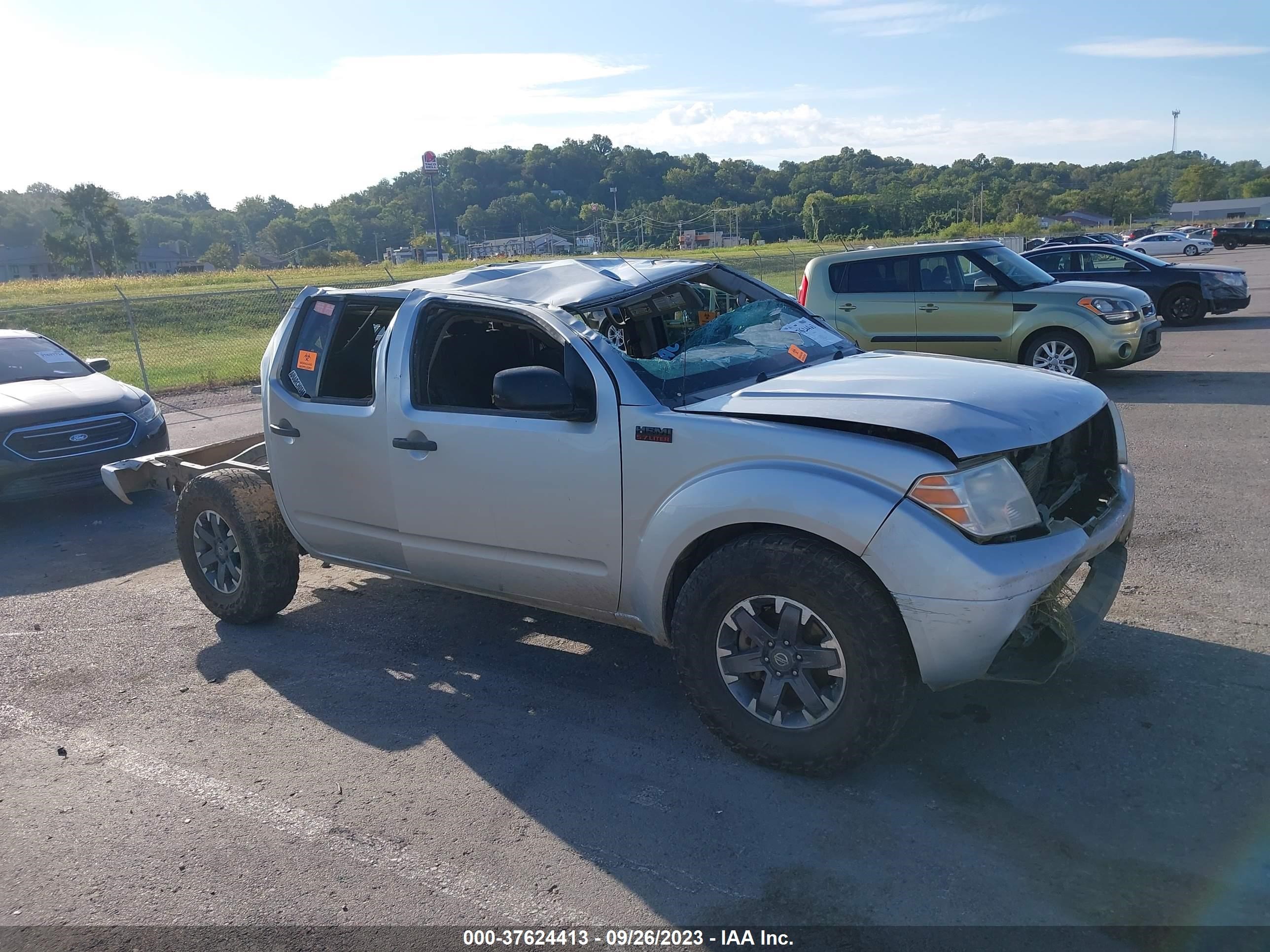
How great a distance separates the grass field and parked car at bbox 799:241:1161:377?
386cm

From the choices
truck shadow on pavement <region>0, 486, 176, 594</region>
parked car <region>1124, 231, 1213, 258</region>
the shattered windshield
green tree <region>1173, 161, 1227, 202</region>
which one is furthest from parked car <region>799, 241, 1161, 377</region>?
green tree <region>1173, 161, 1227, 202</region>

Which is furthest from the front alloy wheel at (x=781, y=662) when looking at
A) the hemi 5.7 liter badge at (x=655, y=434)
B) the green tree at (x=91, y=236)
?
the green tree at (x=91, y=236)

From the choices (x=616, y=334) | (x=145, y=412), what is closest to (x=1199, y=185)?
(x=145, y=412)

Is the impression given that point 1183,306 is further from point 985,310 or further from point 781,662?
point 781,662

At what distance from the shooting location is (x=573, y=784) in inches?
148

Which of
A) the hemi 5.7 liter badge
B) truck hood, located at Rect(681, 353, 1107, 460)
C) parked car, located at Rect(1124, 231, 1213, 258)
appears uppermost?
parked car, located at Rect(1124, 231, 1213, 258)

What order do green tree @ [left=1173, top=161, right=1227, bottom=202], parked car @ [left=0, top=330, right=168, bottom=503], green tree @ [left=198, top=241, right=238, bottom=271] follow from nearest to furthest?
parked car @ [left=0, top=330, right=168, bottom=503] → green tree @ [left=198, top=241, right=238, bottom=271] → green tree @ [left=1173, top=161, right=1227, bottom=202]

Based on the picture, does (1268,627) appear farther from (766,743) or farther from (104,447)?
(104,447)

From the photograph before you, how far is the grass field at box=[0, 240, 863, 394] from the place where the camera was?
18.6 meters

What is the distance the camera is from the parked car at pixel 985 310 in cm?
1130

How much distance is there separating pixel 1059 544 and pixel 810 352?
164 centimetres

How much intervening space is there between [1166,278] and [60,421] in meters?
17.4

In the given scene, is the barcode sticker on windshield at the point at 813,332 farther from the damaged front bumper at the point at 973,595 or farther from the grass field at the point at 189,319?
the grass field at the point at 189,319

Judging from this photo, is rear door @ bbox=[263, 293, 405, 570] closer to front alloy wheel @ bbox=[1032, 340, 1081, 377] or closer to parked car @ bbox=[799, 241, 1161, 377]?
parked car @ bbox=[799, 241, 1161, 377]
